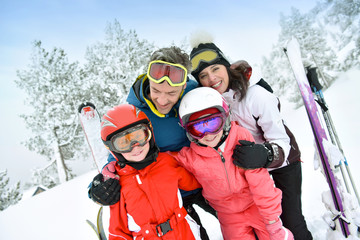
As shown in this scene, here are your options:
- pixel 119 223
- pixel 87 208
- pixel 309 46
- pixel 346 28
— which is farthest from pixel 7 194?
pixel 346 28

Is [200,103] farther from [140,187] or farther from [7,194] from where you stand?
[7,194]

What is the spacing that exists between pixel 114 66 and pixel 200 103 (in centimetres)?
1517

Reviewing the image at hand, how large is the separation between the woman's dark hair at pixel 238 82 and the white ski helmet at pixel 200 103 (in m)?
0.35

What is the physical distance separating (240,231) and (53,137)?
16.7 metres

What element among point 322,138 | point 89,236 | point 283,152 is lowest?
point 89,236

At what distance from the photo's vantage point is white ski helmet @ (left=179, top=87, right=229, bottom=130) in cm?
194

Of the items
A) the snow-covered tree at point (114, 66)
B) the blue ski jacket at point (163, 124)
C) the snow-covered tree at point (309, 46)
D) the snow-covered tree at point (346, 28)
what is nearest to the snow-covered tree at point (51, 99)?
the snow-covered tree at point (114, 66)

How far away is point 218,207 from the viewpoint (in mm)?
2258

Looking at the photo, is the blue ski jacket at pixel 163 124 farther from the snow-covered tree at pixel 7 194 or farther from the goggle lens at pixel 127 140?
the snow-covered tree at pixel 7 194

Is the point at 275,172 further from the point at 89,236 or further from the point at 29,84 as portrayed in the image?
the point at 29,84

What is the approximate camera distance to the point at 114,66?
1552cm

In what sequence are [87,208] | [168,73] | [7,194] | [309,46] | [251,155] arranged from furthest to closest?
[309,46] < [7,194] < [87,208] < [168,73] < [251,155]

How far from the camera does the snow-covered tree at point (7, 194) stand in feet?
56.3

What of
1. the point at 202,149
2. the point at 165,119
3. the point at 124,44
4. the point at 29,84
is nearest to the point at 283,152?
the point at 202,149
